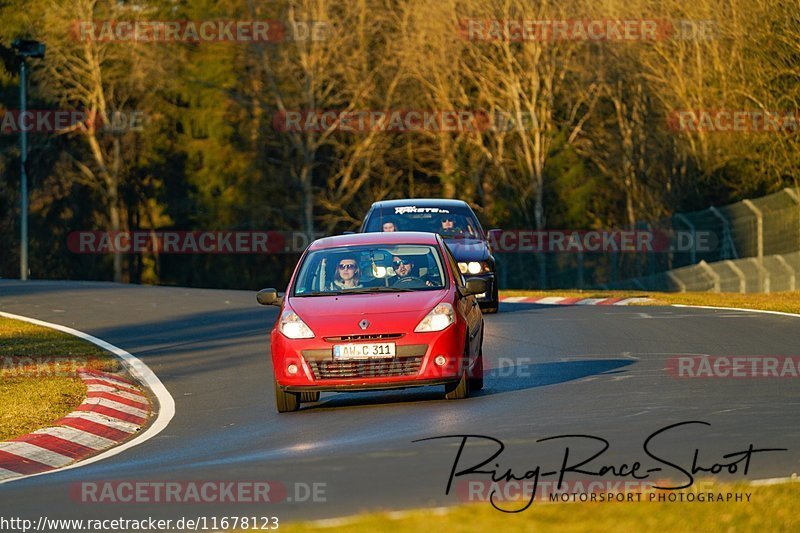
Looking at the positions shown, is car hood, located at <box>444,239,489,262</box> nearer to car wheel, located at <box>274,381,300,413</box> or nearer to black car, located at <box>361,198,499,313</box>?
black car, located at <box>361,198,499,313</box>

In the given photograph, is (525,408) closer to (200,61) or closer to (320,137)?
(320,137)

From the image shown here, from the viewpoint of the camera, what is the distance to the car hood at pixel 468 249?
22.9m

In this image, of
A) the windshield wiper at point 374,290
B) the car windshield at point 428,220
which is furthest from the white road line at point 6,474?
the car windshield at point 428,220

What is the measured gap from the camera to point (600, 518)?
26.1ft

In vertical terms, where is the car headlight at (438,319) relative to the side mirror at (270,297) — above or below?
below

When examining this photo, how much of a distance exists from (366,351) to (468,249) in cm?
960

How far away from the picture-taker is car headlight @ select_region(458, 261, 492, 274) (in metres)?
22.8

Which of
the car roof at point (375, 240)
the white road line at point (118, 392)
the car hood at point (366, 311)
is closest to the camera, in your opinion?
the car hood at point (366, 311)

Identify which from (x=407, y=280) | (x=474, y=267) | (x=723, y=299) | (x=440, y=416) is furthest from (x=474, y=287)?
(x=723, y=299)

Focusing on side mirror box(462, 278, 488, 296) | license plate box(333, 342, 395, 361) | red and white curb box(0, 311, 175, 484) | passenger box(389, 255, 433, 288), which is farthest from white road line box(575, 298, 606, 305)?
license plate box(333, 342, 395, 361)

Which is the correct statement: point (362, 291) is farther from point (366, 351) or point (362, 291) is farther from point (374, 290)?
point (366, 351)

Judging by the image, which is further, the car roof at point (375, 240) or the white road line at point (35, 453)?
the car roof at point (375, 240)

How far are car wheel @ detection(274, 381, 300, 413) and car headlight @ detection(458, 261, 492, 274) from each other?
8633mm

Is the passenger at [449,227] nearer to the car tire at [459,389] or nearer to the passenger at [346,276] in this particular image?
the passenger at [346,276]
